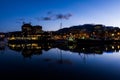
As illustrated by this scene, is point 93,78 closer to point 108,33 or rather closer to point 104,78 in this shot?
point 104,78

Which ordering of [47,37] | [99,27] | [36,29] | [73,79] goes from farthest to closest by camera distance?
[99,27], [36,29], [47,37], [73,79]

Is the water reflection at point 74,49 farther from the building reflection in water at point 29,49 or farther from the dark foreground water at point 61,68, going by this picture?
the dark foreground water at point 61,68

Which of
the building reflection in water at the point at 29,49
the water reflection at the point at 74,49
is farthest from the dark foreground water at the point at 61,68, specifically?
the water reflection at the point at 74,49

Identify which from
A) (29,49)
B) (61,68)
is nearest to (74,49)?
(29,49)

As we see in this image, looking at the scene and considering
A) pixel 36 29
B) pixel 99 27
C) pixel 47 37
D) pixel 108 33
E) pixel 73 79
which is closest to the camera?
pixel 73 79

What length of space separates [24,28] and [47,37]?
4914 cm

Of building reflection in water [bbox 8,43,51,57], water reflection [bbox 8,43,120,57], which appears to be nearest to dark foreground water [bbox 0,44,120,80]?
building reflection in water [bbox 8,43,51,57]

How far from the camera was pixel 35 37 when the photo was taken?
146 metres

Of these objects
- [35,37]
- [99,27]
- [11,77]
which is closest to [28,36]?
[35,37]

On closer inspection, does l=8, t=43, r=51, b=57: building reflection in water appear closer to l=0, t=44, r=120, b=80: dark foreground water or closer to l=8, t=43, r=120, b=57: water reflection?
l=8, t=43, r=120, b=57: water reflection

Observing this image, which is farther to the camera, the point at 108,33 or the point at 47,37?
the point at 108,33

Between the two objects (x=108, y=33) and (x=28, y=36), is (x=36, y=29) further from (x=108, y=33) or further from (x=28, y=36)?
(x=108, y=33)

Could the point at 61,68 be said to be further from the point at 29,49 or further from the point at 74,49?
the point at 29,49

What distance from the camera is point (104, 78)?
18.1 m
